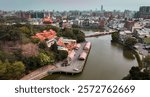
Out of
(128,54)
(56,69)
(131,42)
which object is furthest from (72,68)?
(131,42)

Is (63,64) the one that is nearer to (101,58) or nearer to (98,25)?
(101,58)

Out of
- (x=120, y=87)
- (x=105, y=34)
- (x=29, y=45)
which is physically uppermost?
(x=120, y=87)

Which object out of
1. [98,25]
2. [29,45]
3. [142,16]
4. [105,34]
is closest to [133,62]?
[29,45]

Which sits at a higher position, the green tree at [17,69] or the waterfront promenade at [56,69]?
the green tree at [17,69]

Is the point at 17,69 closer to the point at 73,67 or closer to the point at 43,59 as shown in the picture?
the point at 43,59

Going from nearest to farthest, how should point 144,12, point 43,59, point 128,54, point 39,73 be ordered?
point 39,73, point 43,59, point 128,54, point 144,12

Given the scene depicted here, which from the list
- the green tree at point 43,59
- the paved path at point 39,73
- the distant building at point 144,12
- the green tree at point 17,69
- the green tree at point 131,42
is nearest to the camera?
the green tree at point 17,69

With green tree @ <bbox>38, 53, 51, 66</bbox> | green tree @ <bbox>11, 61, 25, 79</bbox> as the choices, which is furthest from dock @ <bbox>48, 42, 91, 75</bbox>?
green tree @ <bbox>11, 61, 25, 79</bbox>

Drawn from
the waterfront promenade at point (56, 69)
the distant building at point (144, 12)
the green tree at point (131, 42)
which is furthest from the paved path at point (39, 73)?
the distant building at point (144, 12)

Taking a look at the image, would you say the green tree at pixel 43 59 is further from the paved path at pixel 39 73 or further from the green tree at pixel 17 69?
the green tree at pixel 17 69
